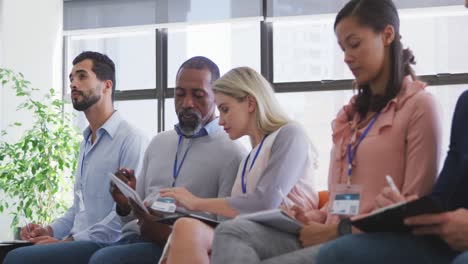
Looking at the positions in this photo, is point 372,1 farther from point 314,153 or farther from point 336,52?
point 336,52

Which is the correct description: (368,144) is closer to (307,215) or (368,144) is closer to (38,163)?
(307,215)

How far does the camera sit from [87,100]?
12.7 feet

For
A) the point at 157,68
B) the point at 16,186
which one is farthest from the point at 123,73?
the point at 16,186

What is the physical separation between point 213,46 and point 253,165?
3.86 metres

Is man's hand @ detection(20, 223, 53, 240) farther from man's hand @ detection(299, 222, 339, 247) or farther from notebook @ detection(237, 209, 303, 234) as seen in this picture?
man's hand @ detection(299, 222, 339, 247)

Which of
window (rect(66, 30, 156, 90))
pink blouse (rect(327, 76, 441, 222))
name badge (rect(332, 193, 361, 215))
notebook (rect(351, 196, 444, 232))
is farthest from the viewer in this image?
window (rect(66, 30, 156, 90))

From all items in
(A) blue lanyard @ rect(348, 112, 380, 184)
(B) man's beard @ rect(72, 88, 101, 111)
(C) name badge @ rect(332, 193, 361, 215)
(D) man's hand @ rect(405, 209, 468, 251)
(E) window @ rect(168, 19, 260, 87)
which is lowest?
(C) name badge @ rect(332, 193, 361, 215)

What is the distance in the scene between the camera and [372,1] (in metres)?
2.39

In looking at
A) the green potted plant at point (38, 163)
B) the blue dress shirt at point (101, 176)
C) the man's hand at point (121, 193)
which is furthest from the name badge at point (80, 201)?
the green potted plant at point (38, 163)

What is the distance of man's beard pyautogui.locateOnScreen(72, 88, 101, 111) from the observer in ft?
12.7

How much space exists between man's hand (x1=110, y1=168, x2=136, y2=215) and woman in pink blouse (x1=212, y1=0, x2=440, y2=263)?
110 cm

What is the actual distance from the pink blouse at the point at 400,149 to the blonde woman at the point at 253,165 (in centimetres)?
39

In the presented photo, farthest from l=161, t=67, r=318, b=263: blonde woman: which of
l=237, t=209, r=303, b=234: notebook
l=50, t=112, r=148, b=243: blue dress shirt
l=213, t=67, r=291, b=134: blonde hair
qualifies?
l=50, t=112, r=148, b=243: blue dress shirt

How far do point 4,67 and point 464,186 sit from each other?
5389mm
